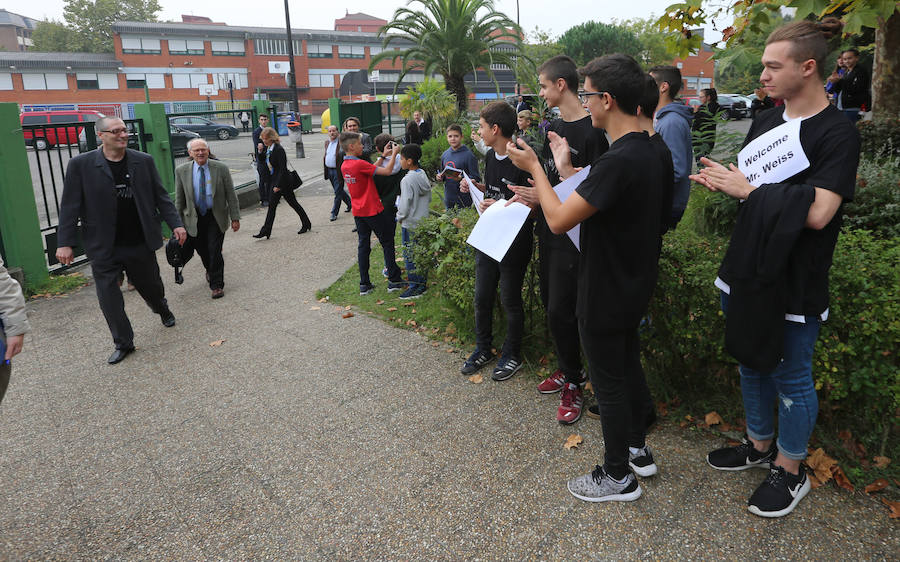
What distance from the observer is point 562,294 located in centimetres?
342

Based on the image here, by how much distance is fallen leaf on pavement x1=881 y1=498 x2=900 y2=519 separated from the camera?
2.70 meters

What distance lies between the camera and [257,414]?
13.4 ft

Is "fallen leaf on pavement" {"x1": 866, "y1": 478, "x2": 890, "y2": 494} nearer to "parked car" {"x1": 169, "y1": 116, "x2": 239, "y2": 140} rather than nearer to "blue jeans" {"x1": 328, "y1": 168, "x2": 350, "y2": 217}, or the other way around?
"blue jeans" {"x1": 328, "y1": 168, "x2": 350, "y2": 217}

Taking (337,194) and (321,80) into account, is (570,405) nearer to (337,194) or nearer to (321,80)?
(337,194)

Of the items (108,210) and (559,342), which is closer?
(559,342)

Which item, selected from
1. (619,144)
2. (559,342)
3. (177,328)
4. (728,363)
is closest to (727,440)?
(728,363)

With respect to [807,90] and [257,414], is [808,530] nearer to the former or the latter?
[807,90]

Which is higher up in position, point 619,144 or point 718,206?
point 619,144

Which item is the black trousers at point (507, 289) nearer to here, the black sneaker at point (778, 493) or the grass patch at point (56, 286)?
the black sneaker at point (778, 493)

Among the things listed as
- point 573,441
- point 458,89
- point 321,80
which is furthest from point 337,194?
point 321,80

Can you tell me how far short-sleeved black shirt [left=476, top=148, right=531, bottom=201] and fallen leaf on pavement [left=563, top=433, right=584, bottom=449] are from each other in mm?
1547

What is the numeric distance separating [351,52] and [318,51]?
399cm

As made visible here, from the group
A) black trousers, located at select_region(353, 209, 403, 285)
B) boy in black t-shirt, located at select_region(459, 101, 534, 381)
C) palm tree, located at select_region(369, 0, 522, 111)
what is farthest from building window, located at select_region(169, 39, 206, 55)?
boy in black t-shirt, located at select_region(459, 101, 534, 381)

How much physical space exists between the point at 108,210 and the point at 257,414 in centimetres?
243
